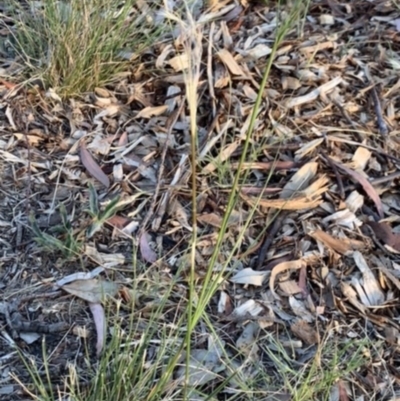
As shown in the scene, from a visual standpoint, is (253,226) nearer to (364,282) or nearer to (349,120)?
(364,282)

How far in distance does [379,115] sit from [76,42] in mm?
897

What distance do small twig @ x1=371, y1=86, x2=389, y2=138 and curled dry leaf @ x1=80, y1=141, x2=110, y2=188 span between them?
31.2 inches

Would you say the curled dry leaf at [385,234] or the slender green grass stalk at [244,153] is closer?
the slender green grass stalk at [244,153]

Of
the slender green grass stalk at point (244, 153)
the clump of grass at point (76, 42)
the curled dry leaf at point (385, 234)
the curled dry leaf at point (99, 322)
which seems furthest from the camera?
the clump of grass at point (76, 42)

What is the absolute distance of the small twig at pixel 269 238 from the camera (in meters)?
1.90

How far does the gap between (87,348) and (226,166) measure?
61 centimetres

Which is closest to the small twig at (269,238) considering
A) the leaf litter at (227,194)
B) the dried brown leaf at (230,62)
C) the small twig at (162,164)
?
the leaf litter at (227,194)

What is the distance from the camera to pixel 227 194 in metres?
2.02

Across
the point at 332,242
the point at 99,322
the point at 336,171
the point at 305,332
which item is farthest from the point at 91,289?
the point at 336,171

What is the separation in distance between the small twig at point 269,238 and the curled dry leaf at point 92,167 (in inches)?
17.6

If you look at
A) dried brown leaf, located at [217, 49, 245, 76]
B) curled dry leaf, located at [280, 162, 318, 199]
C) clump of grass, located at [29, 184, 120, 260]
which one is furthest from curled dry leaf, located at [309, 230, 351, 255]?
dried brown leaf, located at [217, 49, 245, 76]

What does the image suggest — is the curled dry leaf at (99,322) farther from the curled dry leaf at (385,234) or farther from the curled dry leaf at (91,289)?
the curled dry leaf at (385,234)

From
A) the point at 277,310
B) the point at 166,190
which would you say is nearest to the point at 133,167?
the point at 166,190

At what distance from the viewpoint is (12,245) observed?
6.27 ft
